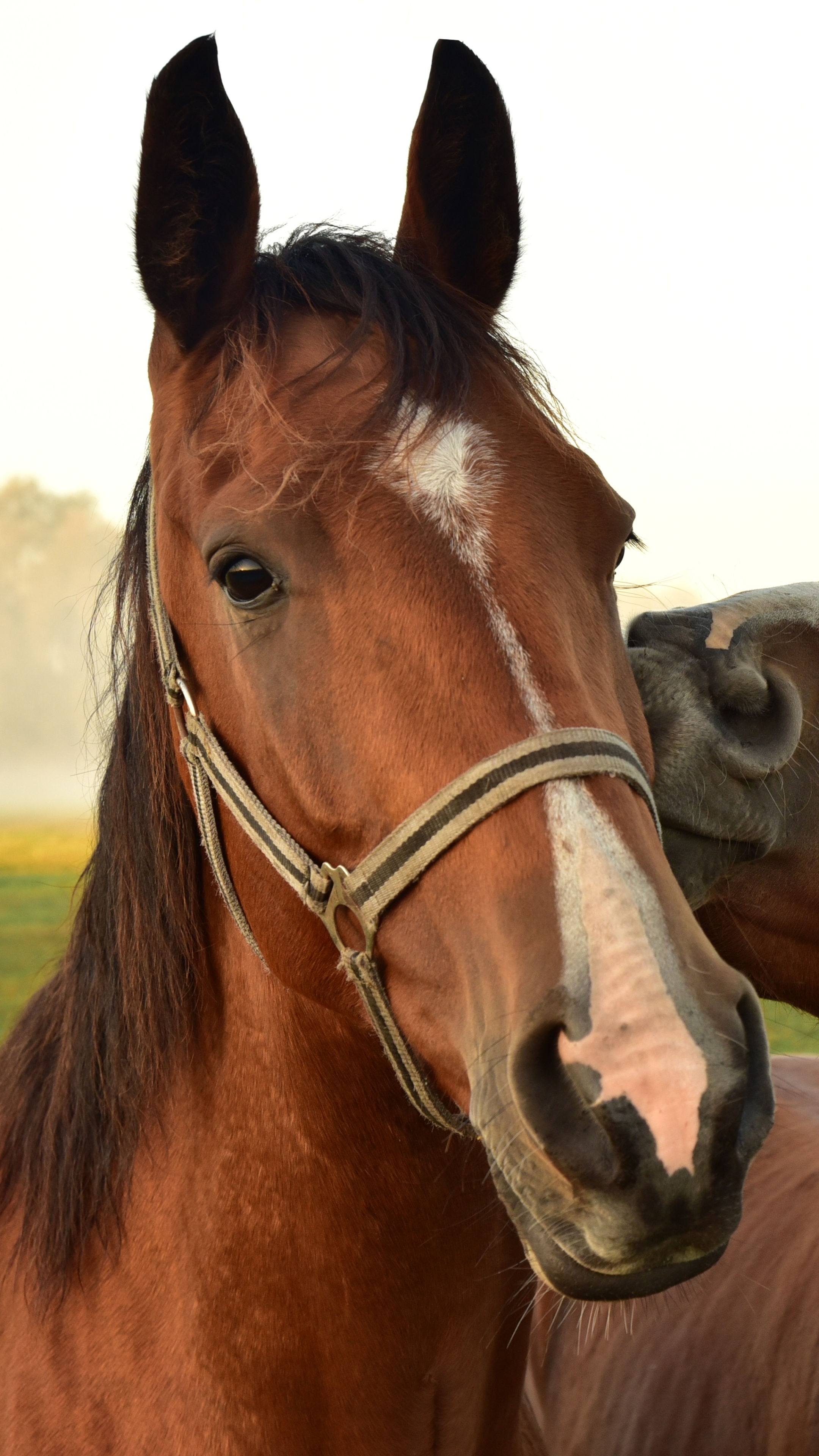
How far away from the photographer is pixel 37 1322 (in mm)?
2377

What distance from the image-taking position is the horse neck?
206 centimetres

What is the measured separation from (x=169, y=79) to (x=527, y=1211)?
76.3 inches

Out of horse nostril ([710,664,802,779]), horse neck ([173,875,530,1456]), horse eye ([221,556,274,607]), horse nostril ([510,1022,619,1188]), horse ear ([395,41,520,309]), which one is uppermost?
horse ear ([395,41,520,309])

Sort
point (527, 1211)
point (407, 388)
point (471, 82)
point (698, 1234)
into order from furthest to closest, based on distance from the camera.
A: point (471, 82) < point (407, 388) < point (527, 1211) < point (698, 1234)

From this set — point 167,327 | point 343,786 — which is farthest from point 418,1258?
point 167,327

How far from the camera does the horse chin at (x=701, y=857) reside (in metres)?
2.27

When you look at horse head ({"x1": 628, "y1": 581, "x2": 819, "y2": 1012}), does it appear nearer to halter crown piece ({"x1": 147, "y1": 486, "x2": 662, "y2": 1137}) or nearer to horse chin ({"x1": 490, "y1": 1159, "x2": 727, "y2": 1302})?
halter crown piece ({"x1": 147, "y1": 486, "x2": 662, "y2": 1137})

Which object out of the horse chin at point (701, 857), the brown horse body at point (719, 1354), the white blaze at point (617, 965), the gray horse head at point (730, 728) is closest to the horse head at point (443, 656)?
the white blaze at point (617, 965)

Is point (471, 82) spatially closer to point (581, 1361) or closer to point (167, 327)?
point (167, 327)

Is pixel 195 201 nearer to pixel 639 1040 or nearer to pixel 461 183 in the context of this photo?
pixel 461 183

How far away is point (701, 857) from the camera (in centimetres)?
229

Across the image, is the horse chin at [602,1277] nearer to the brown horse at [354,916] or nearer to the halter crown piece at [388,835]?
the brown horse at [354,916]

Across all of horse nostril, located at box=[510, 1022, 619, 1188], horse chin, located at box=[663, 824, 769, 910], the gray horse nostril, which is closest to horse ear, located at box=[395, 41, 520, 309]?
the gray horse nostril

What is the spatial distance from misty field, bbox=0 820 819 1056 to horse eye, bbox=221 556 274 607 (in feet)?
3.21
